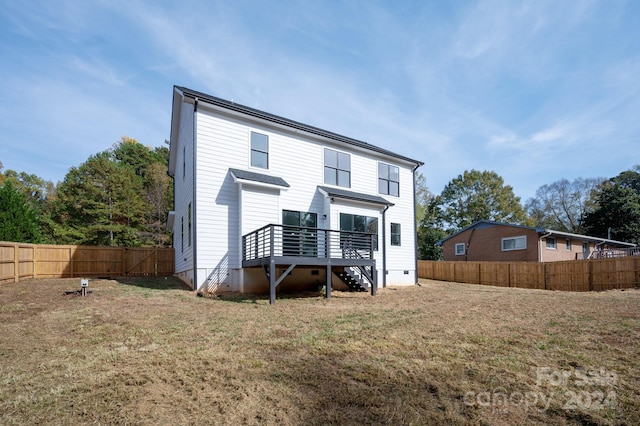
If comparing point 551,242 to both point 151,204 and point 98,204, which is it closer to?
point 151,204

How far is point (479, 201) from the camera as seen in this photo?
139ft

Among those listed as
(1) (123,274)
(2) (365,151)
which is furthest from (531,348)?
(1) (123,274)

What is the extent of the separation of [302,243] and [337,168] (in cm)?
514

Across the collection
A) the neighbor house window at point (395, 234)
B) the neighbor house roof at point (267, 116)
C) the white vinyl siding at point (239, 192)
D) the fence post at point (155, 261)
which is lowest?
the fence post at point (155, 261)

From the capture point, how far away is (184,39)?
478 inches

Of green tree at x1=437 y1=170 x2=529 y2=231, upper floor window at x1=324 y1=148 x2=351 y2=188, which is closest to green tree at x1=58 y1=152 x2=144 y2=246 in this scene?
upper floor window at x1=324 y1=148 x2=351 y2=188

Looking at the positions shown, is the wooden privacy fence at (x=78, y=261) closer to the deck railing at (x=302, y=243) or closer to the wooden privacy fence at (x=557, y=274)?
the deck railing at (x=302, y=243)

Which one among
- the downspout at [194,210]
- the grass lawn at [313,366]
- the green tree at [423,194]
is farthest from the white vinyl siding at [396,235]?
the green tree at [423,194]

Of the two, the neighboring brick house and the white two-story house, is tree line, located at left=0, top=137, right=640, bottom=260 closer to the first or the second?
the neighboring brick house

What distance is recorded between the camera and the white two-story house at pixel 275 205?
13.0 metres

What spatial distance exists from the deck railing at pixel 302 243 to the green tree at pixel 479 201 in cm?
3129

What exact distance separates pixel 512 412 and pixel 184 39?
1348 cm

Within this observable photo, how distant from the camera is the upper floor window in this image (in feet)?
54.2

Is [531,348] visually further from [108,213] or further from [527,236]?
[108,213]
